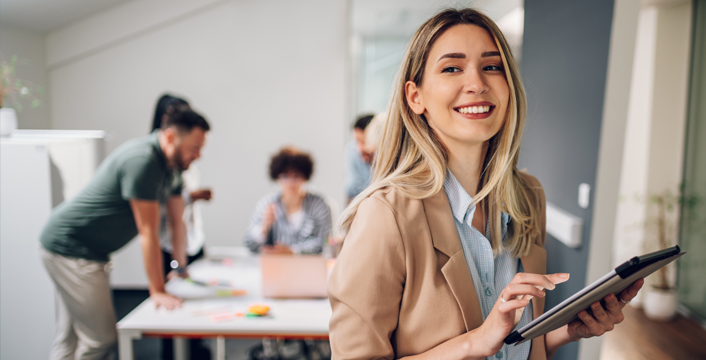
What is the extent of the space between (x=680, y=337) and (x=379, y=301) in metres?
3.63

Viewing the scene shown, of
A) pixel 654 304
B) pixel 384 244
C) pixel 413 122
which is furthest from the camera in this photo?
pixel 654 304

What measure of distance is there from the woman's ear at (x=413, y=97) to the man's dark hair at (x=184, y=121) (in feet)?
5.89

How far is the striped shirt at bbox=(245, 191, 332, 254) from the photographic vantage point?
122 inches

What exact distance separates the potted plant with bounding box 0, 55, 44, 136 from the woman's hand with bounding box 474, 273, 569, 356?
188cm

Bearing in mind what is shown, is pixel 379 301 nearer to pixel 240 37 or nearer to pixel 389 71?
pixel 389 71

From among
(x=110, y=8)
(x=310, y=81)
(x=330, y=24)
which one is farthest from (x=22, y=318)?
(x=330, y=24)

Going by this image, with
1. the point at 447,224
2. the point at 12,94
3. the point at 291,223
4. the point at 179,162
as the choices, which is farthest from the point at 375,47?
the point at 447,224

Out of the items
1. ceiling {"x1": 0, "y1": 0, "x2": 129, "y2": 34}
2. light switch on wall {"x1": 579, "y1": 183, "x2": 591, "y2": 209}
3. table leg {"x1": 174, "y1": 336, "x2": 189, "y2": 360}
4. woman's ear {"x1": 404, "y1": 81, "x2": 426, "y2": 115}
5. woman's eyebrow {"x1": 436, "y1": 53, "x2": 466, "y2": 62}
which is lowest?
table leg {"x1": 174, "y1": 336, "x2": 189, "y2": 360}

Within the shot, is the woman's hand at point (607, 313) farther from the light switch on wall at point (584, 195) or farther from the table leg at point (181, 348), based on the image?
the table leg at point (181, 348)

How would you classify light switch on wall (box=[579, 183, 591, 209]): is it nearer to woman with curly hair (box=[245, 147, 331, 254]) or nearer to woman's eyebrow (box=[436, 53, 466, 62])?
woman's eyebrow (box=[436, 53, 466, 62])

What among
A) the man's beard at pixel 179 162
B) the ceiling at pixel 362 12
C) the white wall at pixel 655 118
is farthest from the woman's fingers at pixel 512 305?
the white wall at pixel 655 118

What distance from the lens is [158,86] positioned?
356 centimetres

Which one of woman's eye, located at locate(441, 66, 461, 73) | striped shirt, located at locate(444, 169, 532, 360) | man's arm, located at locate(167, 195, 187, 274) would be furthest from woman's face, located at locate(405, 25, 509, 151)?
man's arm, located at locate(167, 195, 187, 274)

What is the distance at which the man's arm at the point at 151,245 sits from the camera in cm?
200
